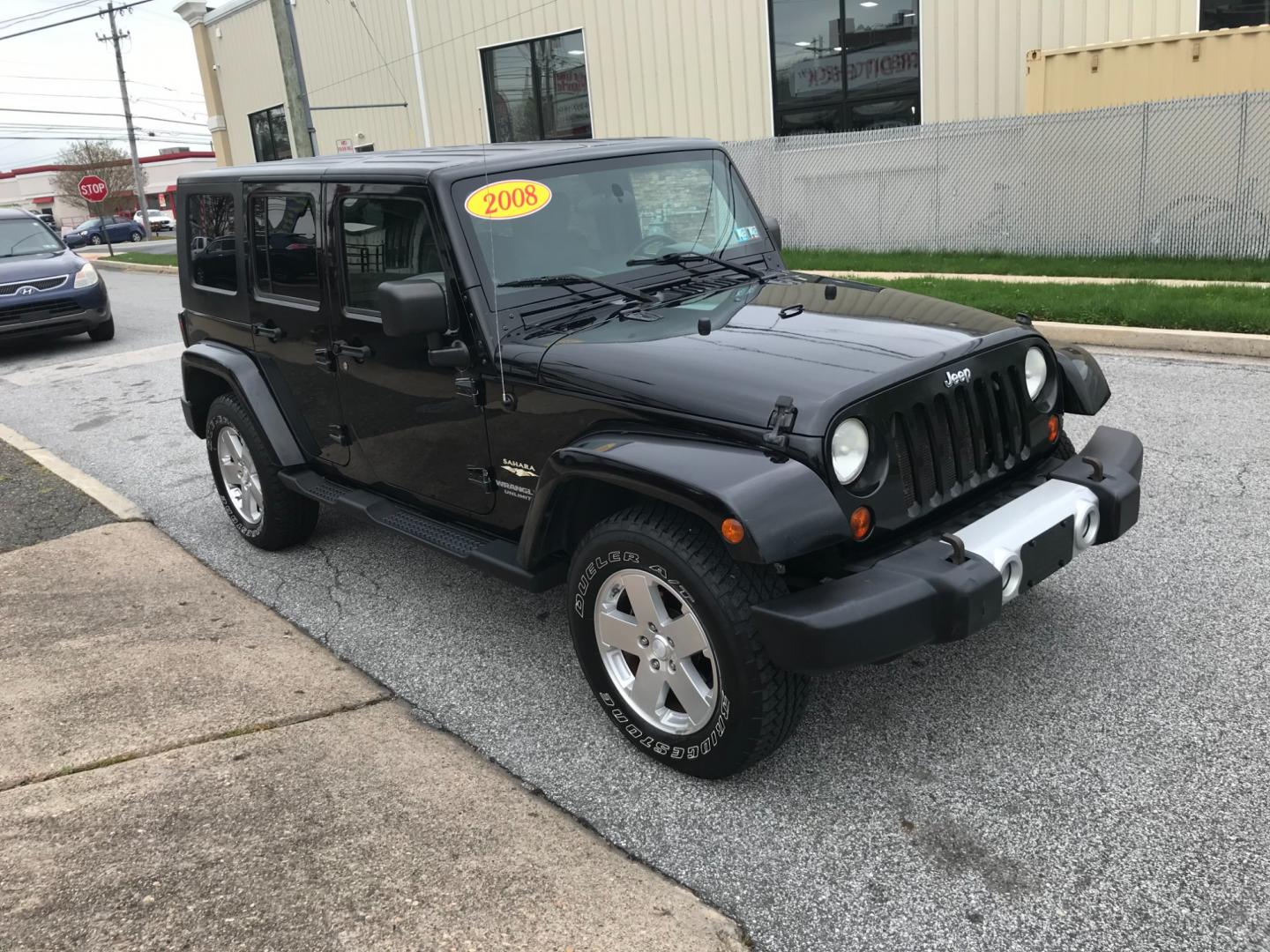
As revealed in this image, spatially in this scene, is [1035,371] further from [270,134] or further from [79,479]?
[270,134]

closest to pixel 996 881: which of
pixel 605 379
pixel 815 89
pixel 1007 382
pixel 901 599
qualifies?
pixel 901 599

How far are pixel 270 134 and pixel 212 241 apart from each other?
26233 mm

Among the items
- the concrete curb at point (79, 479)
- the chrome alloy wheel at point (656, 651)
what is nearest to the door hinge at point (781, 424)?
the chrome alloy wheel at point (656, 651)

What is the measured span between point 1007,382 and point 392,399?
7.61 feet

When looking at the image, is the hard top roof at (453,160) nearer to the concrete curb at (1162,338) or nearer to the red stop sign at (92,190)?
the concrete curb at (1162,338)

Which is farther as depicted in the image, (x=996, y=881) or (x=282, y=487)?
(x=282, y=487)

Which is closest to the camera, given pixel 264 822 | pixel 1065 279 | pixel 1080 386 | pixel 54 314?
pixel 264 822

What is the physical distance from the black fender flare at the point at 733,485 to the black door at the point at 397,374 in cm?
87

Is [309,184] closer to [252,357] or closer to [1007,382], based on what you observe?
[252,357]

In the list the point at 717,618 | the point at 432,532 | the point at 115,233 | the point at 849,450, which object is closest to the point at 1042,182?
the point at 432,532

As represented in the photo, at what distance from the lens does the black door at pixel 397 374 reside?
3.91 m

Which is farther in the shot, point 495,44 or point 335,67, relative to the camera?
point 335,67

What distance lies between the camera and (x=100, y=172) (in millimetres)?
68062

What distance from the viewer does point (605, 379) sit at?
10.9 feet
